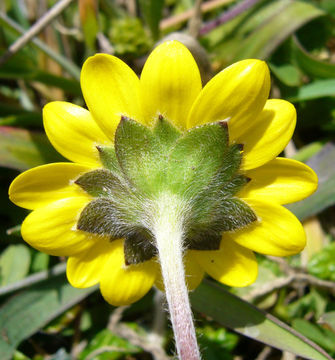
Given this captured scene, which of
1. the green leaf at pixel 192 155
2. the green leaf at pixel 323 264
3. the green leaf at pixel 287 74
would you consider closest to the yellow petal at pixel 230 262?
the green leaf at pixel 192 155

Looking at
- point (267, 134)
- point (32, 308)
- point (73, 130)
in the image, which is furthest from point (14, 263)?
point (267, 134)

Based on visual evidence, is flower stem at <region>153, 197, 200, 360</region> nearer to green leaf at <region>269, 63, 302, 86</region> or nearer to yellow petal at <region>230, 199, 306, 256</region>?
yellow petal at <region>230, 199, 306, 256</region>

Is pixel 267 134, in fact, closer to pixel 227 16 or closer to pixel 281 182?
pixel 281 182

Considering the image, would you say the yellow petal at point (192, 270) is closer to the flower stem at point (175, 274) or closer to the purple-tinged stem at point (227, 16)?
the flower stem at point (175, 274)

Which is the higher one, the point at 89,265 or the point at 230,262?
the point at 89,265

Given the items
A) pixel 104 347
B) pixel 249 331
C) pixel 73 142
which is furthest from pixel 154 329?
pixel 73 142

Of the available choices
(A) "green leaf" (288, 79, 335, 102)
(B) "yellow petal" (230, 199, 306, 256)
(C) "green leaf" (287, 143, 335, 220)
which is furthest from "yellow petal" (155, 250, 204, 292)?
(A) "green leaf" (288, 79, 335, 102)
